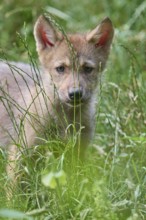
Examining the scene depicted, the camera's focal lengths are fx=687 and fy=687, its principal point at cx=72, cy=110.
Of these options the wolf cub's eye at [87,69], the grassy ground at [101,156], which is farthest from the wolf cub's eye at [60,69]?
the grassy ground at [101,156]

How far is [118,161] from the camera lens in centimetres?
493

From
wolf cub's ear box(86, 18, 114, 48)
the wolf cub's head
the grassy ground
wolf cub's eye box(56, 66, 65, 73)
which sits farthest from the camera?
wolf cub's ear box(86, 18, 114, 48)

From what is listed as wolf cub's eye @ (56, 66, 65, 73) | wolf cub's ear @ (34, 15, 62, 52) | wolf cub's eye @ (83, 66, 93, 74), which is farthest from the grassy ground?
wolf cub's eye @ (56, 66, 65, 73)

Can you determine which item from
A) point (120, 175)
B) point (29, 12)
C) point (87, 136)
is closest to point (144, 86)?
point (87, 136)

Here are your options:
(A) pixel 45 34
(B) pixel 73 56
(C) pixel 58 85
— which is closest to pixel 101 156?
(C) pixel 58 85

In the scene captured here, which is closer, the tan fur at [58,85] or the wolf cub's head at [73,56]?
the tan fur at [58,85]

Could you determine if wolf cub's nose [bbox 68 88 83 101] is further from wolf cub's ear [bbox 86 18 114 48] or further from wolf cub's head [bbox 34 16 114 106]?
wolf cub's ear [bbox 86 18 114 48]

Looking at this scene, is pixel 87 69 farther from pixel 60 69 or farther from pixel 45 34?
pixel 45 34

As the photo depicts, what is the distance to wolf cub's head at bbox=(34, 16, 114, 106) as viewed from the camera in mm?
5055

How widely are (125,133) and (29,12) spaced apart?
136 inches

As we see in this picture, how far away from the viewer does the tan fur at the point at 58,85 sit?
4.93m

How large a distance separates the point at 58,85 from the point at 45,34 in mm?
455

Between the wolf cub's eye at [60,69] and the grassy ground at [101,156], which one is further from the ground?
the wolf cub's eye at [60,69]

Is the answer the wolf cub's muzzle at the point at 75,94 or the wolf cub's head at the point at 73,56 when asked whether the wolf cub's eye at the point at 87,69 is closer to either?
the wolf cub's head at the point at 73,56
